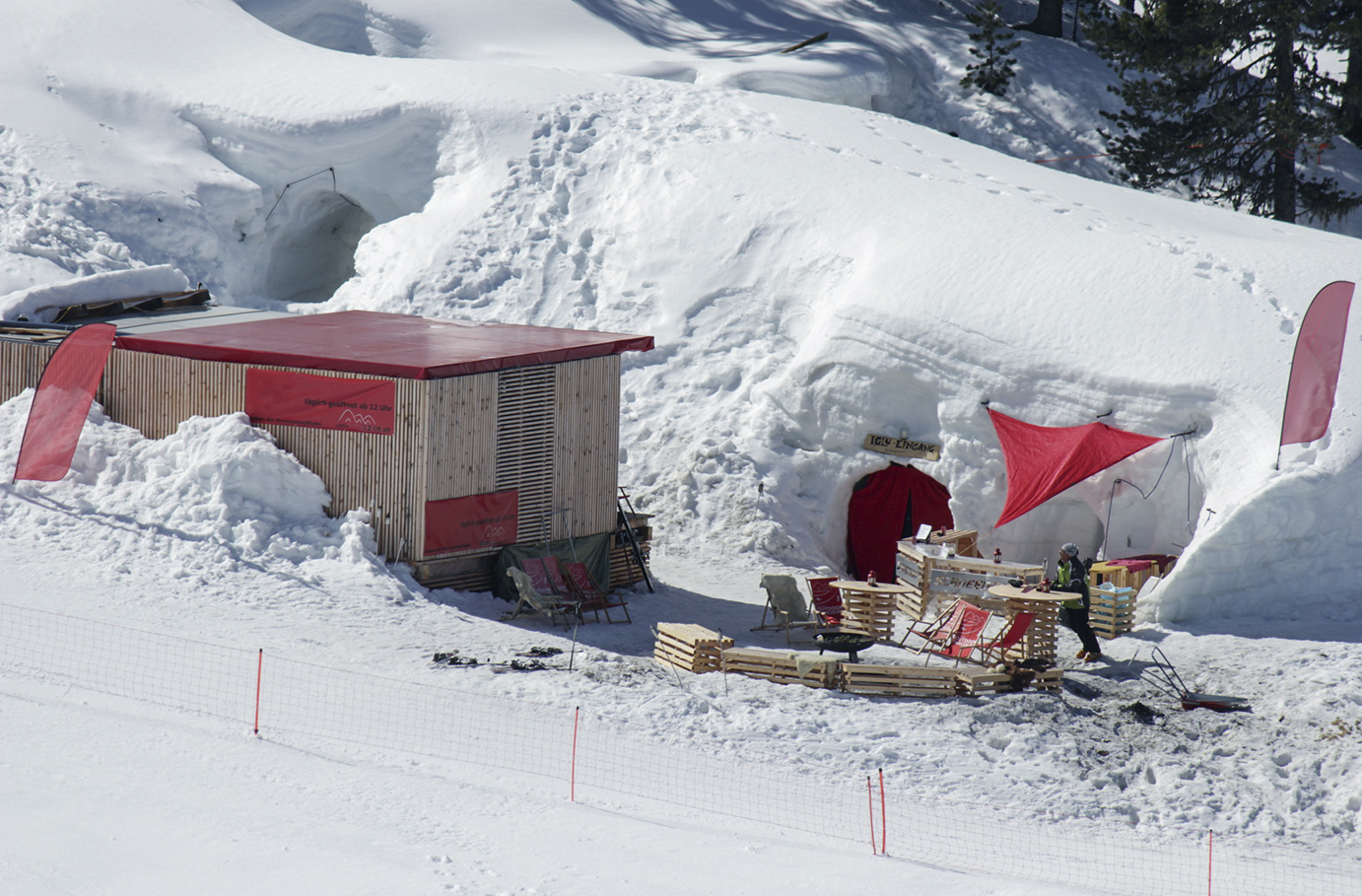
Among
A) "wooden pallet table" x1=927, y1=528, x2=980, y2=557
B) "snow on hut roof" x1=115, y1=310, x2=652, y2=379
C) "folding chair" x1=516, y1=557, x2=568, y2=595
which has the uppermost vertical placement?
"snow on hut roof" x1=115, y1=310, x2=652, y2=379

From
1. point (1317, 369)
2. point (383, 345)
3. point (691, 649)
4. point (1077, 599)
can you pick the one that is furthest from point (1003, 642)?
point (383, 345)

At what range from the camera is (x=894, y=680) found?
1420 centimetres

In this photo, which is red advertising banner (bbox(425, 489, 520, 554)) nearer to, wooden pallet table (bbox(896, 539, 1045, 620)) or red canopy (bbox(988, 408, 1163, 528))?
wooden pallet table (bbox(896, 539, 1045, 620))

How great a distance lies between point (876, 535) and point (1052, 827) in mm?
8559

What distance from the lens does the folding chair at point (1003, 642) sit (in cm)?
1521

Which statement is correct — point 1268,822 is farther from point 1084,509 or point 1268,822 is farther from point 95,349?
point 95,349

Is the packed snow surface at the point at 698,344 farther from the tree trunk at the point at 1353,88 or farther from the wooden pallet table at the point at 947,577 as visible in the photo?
the tree trunk at the point at 1353,88

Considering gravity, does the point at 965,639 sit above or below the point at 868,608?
below

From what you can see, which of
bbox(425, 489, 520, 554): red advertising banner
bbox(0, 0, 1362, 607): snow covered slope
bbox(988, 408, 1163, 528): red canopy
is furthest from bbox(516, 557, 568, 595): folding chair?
bbox(988, 408, 1163, 528): red canopy

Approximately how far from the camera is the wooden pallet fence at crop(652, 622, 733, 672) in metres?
14.7

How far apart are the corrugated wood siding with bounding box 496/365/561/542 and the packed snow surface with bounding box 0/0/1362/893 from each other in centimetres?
140

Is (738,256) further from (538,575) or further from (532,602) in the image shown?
(532,602)

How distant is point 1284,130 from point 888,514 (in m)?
11.1

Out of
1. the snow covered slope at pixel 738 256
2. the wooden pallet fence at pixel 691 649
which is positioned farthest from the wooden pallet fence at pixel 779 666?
the snow covered slope at pixel 738 256
